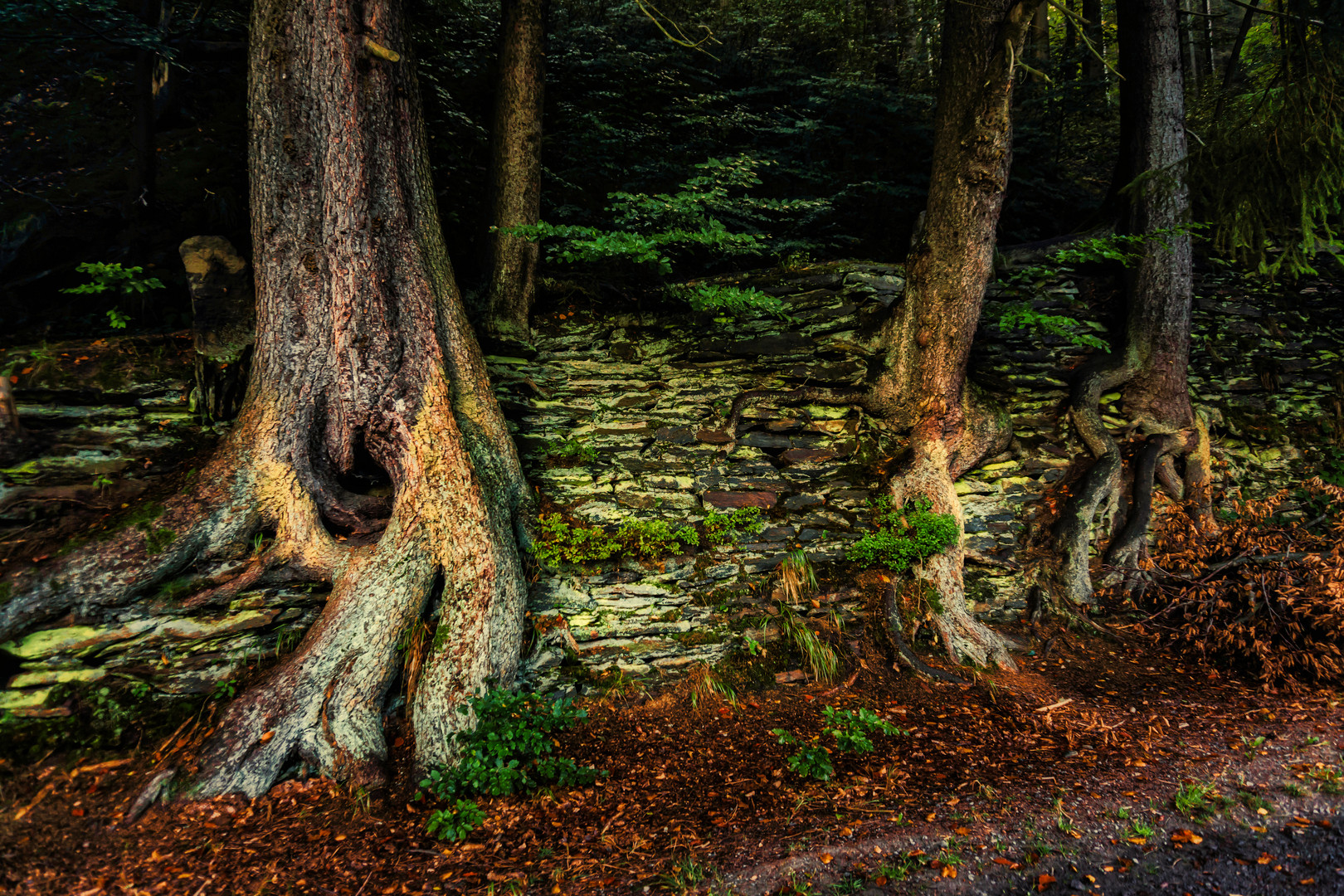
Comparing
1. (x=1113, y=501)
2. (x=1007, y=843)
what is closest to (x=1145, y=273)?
(x=1113, y=501)

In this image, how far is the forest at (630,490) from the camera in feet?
9.82

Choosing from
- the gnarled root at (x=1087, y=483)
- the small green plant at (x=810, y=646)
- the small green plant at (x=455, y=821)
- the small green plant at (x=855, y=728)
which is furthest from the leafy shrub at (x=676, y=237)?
the small green plant at (x=455, y=821)

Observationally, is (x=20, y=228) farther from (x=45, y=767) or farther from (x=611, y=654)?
(x=611, y=654)

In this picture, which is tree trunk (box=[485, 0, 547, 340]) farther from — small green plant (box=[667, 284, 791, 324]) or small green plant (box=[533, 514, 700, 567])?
small green plant (box=[533, 514, 700, 567])

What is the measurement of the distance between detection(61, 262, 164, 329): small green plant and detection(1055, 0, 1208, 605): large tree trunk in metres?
7.09

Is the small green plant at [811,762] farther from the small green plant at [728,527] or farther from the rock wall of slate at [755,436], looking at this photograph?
the small green plant at [728,527]

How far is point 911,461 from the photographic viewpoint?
482 centimetres

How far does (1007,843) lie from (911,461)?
8.84 feet

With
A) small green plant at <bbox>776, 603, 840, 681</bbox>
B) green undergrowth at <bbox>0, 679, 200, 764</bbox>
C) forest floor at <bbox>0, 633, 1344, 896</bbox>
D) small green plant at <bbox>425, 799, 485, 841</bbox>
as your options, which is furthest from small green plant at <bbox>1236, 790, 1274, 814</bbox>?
green undergrowth at <bbox>0, 679, 200, 764</bbox>

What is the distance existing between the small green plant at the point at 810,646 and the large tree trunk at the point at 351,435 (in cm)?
192

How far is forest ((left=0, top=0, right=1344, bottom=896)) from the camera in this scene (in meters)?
2.99

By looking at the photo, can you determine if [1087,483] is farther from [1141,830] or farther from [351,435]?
[351,435]

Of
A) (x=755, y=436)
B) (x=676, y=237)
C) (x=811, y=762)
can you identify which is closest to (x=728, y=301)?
(x=676, y=237)

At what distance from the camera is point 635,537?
14.6 ft
